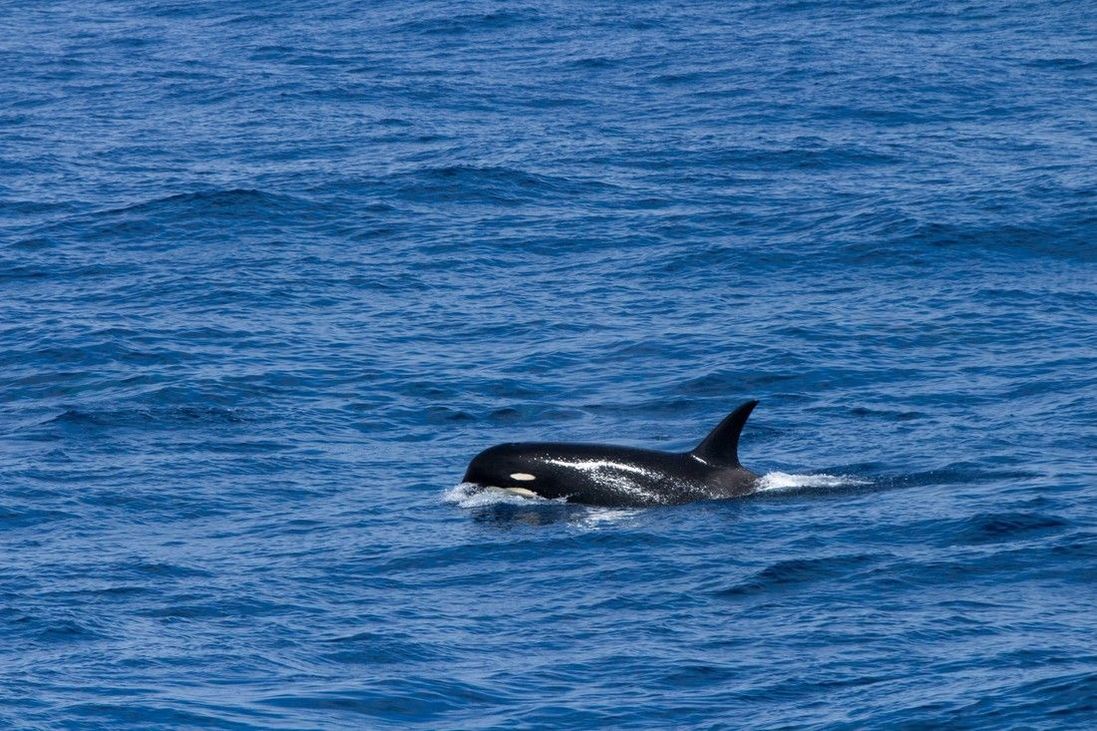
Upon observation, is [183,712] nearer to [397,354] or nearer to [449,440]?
[449,440]

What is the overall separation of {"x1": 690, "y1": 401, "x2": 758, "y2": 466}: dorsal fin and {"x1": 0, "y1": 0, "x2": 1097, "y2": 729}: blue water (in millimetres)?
679

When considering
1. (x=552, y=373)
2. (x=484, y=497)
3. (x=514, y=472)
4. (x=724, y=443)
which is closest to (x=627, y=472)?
(x=724, y=443)

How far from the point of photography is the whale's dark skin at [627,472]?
24500 millimetres

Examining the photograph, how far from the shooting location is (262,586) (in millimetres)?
21641

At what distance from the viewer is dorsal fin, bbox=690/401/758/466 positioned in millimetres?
24312

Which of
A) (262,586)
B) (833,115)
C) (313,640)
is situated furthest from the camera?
(833,115)

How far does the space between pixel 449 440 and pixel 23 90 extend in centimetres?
3170

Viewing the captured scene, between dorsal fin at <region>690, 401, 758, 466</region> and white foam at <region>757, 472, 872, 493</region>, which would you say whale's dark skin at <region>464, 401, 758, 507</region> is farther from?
white foam at <region>757, 472, 872, 493</region>

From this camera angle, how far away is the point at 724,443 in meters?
24.6

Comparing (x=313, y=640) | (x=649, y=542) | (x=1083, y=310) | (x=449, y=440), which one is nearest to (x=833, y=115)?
(x=1083, y=310)

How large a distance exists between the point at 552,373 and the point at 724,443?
21.4ft

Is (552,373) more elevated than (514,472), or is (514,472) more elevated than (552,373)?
(514,472)

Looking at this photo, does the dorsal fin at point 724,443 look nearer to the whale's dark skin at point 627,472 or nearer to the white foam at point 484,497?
the whale's dark skin at point 627,472

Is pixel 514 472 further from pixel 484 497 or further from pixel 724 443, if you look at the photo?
pixel 724 443
